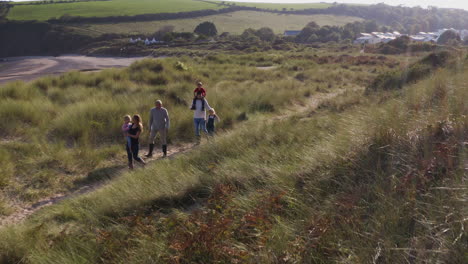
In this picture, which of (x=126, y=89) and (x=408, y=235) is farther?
(x=126, y=89)

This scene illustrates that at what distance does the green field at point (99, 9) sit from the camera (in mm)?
98188

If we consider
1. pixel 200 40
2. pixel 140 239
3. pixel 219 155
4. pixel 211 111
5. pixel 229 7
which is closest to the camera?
pixel 140 239

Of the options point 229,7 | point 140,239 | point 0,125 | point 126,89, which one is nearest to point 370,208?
Result: point 140,239

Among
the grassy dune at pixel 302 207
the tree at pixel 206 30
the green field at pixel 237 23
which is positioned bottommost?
the grassy dune at pixel 302 207

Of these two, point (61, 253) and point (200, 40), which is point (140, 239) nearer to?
point (61, 253)

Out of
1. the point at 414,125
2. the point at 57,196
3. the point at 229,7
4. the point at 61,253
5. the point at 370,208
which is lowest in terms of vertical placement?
the point at 57,196

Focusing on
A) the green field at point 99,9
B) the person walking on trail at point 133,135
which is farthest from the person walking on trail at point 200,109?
the green field at point 99,9

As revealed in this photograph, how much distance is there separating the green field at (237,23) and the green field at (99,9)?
11218 millimetres

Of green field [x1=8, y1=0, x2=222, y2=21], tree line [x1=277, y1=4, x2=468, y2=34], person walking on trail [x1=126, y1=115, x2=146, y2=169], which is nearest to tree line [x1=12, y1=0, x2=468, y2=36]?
tree line [x1=277, y1=4, x2=468, y2=34]

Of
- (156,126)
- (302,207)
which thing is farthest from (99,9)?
(302,207)

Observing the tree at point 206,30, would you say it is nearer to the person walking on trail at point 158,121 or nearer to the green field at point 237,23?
the green field at point 237,23

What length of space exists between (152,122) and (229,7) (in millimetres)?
133104

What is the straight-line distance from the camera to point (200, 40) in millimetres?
67688

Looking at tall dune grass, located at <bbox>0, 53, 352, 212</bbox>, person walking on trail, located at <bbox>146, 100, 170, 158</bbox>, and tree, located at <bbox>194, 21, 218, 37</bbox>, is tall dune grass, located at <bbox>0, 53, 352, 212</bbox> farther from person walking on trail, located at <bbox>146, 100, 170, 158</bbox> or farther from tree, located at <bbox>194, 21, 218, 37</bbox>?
tree, located at <bbox>194, 21, 218, 37</bbox>
